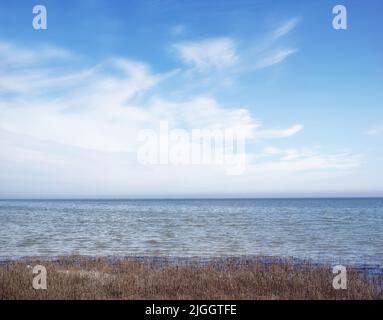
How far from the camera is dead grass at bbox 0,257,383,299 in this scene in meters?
11.9

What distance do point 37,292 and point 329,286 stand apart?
31.0 feet

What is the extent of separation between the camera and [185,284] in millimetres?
13195

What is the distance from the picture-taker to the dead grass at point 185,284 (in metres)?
11.9

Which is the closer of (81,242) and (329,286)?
(329,286)

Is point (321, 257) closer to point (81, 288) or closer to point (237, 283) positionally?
point (237, 283)

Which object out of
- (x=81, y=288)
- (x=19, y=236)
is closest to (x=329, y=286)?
(x=81, y=288)

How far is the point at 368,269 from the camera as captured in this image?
60.6 feet
